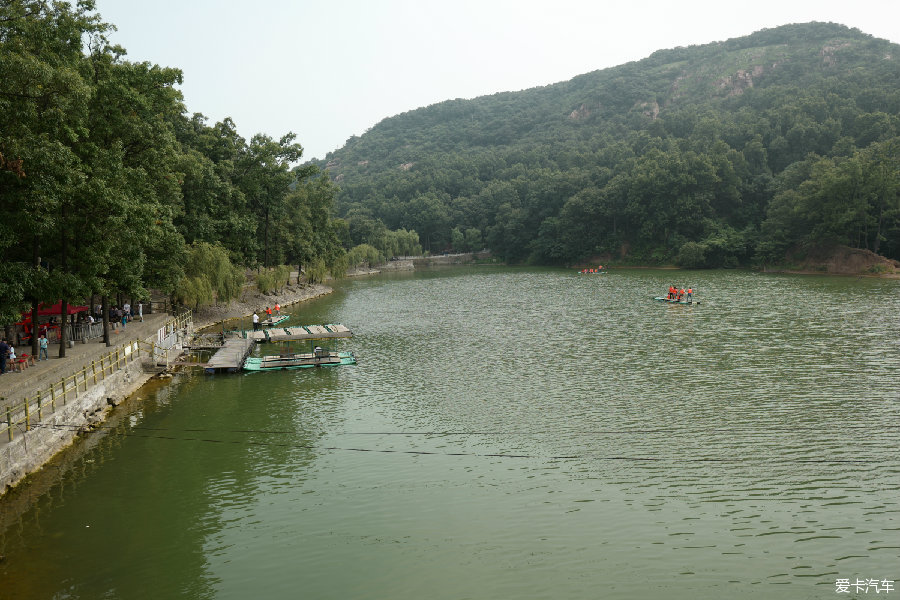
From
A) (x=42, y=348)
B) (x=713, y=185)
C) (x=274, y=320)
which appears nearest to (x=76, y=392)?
(x=42, y=348)

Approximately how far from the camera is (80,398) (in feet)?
76.9

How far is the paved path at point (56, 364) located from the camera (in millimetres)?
21297

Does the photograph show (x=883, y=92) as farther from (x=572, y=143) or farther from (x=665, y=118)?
(x=572, y=143)

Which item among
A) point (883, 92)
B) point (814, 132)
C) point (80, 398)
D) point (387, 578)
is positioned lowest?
point (387, 578)

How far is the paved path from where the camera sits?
21297mm

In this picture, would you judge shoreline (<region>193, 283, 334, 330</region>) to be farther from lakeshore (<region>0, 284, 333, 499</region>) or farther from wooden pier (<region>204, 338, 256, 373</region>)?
lakeshore (<region>0, 284, 333, 499</region>)

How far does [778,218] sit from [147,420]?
9667cm

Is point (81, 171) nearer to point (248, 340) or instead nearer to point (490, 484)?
point (248, 340)

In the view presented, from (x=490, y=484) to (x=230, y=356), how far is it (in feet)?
72.8

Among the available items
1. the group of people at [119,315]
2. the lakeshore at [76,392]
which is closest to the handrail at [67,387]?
the lakeshore at [76,392]

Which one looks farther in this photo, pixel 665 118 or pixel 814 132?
pixel 665 118

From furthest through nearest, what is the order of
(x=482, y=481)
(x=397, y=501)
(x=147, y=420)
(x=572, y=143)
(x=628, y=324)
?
(x=572, y=143)
(x=628, y=324)
(x=147, y=420)
(x=482, y=481)
(x=397, y=501)

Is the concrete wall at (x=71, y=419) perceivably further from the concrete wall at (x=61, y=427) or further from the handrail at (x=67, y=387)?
the handrail at (x=67, y=387)

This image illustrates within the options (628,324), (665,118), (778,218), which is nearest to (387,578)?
(628,324)
